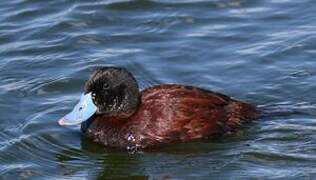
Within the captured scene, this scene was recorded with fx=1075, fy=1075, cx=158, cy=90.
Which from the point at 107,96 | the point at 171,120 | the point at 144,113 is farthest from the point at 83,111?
the point at 171,120

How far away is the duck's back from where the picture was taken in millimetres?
9758

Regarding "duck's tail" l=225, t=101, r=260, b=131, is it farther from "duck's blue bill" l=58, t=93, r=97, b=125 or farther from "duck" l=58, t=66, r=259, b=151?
"duck's blue bill" l=58, t=93, r=97, b=125

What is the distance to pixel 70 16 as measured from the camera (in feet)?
43.0

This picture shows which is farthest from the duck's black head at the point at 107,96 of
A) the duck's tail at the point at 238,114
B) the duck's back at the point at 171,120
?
the duck's tail at the point at 238,114

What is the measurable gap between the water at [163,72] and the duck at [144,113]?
0.12 metres

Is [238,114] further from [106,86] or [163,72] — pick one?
[163,72]

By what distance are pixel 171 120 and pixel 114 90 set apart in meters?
0.59

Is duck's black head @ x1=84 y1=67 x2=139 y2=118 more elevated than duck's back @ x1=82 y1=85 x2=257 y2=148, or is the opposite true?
duck's black head @ x1=84 y1=67 x2=139 y2=118

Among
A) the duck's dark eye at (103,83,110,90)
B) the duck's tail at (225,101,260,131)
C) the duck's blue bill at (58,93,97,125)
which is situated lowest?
the duck's tail at (225,101,260,131)

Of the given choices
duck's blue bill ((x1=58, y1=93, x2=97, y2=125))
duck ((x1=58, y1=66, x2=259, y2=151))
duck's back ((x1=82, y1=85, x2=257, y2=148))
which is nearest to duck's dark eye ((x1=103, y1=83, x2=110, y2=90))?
A: duck ((x1=58, y1=66, x2=259, y2=151))

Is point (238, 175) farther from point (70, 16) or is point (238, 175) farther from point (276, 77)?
point (70, 16)

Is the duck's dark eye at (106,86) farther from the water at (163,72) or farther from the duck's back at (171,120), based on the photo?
the water at (163,72)

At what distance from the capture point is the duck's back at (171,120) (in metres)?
9.76

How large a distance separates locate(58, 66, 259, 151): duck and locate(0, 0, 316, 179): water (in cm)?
12
